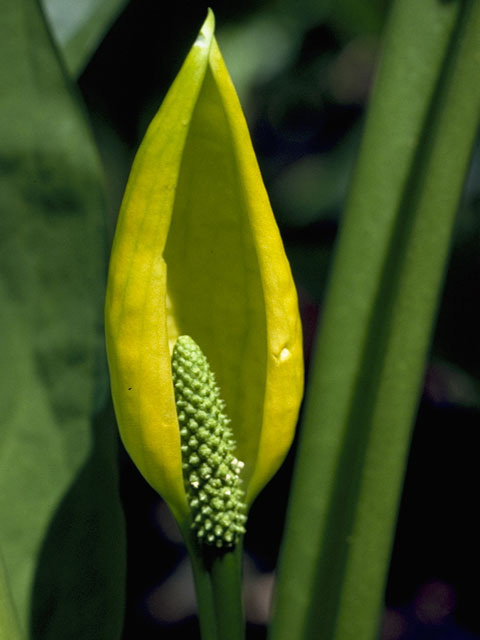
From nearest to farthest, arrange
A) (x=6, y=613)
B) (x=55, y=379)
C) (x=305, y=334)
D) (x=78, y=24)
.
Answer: (x=6, y=613), (x=55, y=379), (x=78, y=24), (x=305, y=334)

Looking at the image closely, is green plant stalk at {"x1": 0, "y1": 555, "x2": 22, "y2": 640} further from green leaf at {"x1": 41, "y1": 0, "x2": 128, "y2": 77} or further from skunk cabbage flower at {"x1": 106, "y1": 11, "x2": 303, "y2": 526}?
green leaf at {"x1": 41, "y1": 0, "x2": 128, "y2": 77}

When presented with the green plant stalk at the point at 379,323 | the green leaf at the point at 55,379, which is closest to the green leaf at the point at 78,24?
the green leaf at the point at 55,379

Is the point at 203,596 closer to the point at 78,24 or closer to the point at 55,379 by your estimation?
the point at 55,379

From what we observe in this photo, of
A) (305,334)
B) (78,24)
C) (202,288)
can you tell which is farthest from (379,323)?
(305,334)

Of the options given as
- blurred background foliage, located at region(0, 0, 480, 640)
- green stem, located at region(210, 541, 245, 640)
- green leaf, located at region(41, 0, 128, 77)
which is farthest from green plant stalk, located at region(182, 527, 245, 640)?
blurred background foliage, located at region(0, 0, 480, 640)

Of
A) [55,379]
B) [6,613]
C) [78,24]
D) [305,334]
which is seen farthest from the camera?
[305,334]

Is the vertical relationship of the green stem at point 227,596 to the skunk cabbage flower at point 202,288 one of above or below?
below

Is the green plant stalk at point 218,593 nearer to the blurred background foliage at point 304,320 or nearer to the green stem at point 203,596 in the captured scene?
the green stem at point 203,596

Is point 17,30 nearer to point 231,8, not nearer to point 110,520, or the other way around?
point 110,520
